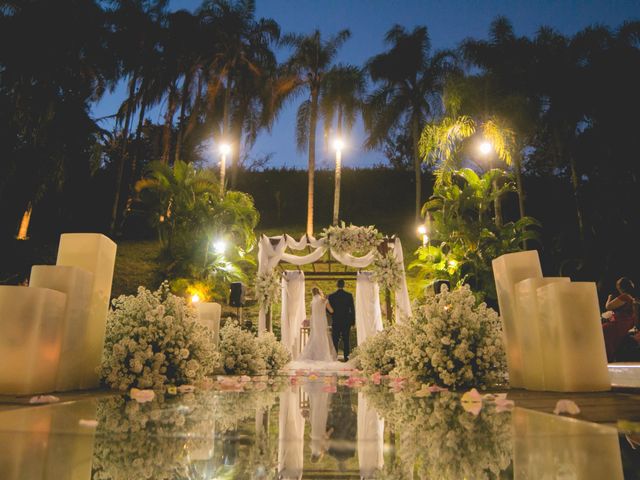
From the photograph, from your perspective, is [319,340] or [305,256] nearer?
[305,256]

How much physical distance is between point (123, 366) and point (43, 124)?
1632 cm

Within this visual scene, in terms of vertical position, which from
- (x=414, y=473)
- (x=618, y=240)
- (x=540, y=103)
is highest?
(x=540, y=103)

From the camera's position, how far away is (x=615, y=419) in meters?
2.73

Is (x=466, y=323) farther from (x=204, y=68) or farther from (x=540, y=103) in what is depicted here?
(x=204, y=68)

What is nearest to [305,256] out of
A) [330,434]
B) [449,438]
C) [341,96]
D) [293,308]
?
[293,308]

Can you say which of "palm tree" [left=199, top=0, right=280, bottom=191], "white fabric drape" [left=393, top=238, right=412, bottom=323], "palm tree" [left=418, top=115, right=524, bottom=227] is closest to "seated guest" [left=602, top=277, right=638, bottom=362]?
"white fabric drape" [left=393, top=238, right=412, bottom=323]

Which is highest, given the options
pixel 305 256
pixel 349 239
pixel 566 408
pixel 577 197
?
pixel 577 197

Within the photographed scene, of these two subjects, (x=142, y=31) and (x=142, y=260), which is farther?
(x=142, y=31)

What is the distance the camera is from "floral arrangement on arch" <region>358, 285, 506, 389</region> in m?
4.79

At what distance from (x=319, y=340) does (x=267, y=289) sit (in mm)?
2299

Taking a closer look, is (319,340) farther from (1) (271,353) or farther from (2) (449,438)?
(2) (449,438)

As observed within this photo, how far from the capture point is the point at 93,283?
475cm

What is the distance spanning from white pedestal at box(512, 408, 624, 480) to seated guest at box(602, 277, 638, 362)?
5.37 metres

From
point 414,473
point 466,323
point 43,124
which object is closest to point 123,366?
point 466,323
